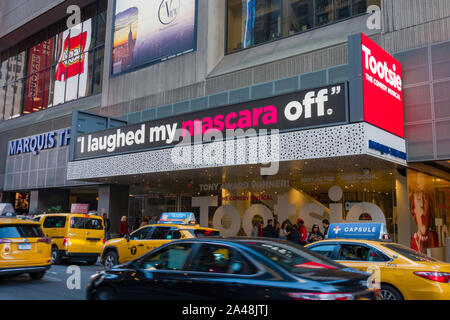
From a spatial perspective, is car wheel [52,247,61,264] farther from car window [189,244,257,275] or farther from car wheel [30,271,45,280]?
car window [189,244,257,275]

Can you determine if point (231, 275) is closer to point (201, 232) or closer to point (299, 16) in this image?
point (201, 232)

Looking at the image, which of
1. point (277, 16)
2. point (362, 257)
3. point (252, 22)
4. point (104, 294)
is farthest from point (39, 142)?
point (362, 257)

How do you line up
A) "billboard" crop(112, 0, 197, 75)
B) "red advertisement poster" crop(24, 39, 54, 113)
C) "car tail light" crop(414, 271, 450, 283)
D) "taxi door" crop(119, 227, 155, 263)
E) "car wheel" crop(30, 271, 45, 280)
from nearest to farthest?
"car tail light" crop(414, 271, 450, 283), "car wheel" crop(30, 271, 45, 280), "taxi door" crop(119, 227, 155, 263), "billboard" crop(112, 0, 197, 75), "red advertisement poster" crop(24, 39, 54, 113)

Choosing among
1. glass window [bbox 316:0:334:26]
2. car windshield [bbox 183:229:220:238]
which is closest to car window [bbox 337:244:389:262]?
car windshield [bbox 183:229:220:238]

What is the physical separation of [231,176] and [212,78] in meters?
5.15

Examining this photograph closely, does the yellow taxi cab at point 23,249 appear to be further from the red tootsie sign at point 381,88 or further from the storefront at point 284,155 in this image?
the red tootsie sign at point 381,88

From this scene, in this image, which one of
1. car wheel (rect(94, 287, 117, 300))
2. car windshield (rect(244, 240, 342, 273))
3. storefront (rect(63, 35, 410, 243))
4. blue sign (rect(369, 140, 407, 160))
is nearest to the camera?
car windshield (rect(244, 240, 342, 273))

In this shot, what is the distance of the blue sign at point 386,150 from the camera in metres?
12.6

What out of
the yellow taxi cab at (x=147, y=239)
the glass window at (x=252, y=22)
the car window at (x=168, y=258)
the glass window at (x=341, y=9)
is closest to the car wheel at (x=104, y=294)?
the car window at (x=168, y=258)

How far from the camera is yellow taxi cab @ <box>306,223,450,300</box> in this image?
6.97 meters

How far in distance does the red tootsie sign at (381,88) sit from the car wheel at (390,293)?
20.2 ft

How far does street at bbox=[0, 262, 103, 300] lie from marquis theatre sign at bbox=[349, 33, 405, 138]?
356 inches

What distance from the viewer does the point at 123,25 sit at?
2575 cm

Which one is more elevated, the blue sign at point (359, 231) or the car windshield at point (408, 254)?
the blue sign at point (359, 231)
